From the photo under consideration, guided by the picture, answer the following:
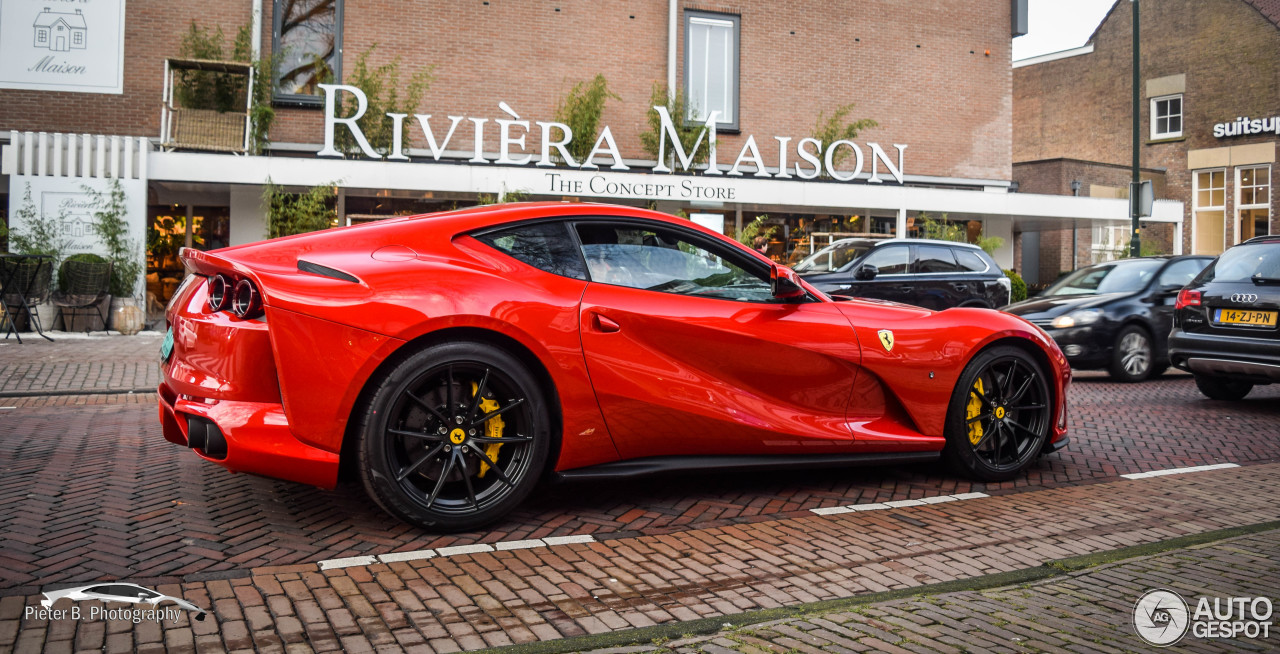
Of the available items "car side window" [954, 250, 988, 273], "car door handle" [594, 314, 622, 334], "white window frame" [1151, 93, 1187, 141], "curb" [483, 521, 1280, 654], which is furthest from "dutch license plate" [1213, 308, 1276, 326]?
"white window frame" [1151, 93, 1187, 141]

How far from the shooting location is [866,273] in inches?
460

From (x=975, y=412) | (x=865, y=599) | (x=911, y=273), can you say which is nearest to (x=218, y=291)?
(x=865, y=599)

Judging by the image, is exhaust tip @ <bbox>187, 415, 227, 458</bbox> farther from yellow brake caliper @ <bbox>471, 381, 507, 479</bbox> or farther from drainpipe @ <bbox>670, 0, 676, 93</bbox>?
drainpipe @ <bbox>670, 0, 676, 93</bbox>

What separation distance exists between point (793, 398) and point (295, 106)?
55.9ft

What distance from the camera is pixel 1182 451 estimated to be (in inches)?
242

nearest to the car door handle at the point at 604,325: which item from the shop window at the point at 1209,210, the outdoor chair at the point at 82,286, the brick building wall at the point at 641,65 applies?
the outdoor chair at the point at 82,286

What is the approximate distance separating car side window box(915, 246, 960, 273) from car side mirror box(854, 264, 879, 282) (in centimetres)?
107

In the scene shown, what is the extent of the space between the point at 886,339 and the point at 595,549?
187 cm

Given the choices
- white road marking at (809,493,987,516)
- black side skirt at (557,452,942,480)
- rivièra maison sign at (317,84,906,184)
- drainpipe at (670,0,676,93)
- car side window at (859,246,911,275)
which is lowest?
white road marking at (809,493,987,516)

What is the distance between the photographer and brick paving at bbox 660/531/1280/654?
2.80 meters

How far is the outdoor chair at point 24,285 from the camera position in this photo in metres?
12.3

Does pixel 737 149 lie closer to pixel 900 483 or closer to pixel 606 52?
pixel 606 52

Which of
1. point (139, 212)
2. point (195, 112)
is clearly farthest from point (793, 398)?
point (195, 112)

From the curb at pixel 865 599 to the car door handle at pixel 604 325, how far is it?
1384mm
